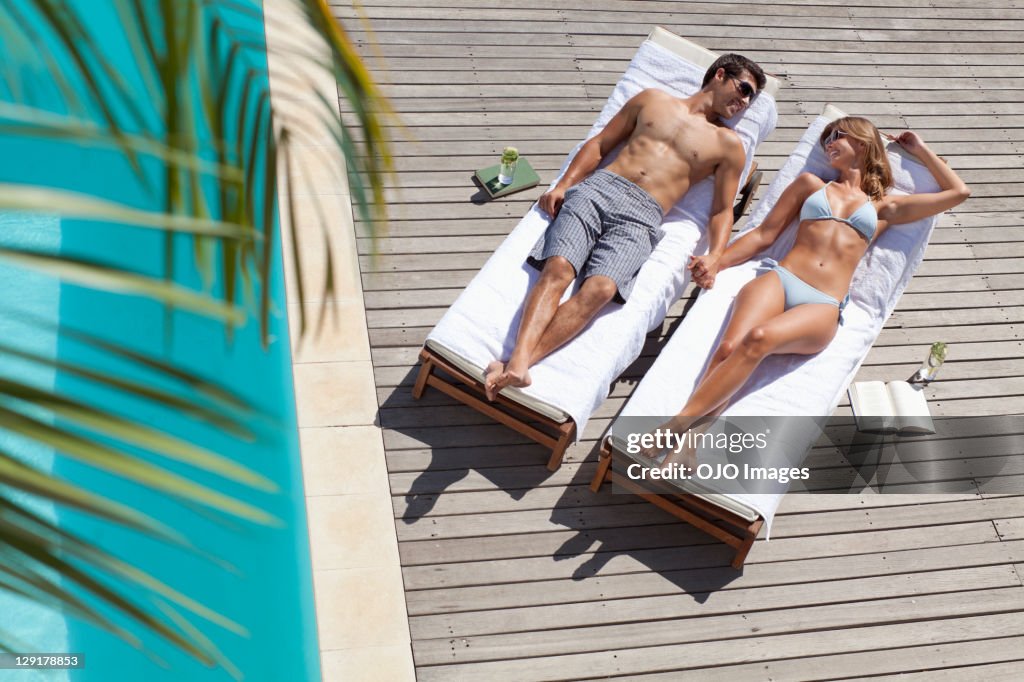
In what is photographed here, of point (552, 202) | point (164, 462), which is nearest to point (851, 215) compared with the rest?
point (552, 202)

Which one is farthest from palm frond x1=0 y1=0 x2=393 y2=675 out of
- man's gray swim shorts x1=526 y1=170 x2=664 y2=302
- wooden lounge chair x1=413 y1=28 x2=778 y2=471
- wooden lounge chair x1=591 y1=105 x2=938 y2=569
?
man's gray swim shorts x1=526 y1=170 x2=664 y2=302

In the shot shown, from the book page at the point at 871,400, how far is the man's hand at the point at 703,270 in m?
0.71

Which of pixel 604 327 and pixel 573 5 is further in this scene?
pixel 573 5

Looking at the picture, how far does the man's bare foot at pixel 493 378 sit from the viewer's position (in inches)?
137

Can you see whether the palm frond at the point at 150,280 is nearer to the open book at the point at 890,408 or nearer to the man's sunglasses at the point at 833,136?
the open book at the point at 890,408

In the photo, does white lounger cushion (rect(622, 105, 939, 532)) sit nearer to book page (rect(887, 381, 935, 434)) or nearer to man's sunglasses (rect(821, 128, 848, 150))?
man's sunglasses (rect(821, 128, 848, 150))

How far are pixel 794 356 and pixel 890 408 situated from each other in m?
0.47

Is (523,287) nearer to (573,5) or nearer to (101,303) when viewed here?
(101,303)

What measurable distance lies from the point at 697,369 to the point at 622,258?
1.66ft

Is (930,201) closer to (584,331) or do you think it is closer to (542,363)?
(584,331)

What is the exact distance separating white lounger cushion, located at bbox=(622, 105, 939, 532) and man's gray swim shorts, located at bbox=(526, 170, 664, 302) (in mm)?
314

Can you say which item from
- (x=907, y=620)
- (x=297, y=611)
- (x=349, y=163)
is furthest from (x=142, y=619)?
(x=907, y=620)

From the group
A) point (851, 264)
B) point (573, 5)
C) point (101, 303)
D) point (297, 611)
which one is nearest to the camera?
point (297, 611)

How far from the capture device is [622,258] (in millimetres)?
3842
